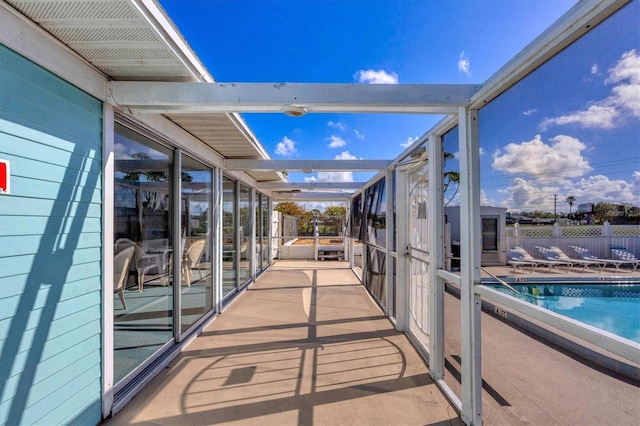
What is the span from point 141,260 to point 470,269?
108 inches

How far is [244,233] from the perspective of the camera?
604cm

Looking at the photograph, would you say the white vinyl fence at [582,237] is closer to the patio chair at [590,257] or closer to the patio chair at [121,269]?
the patio chair at [590,257]

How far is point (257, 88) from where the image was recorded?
198cm

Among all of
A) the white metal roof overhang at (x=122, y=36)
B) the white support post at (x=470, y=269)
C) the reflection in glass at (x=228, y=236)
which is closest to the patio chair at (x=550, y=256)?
the white support post at (x=470, y=269)

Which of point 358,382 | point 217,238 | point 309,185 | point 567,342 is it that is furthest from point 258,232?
point 567,342

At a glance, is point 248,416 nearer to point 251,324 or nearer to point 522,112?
point 251,324

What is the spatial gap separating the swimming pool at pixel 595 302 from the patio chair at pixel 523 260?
10cm

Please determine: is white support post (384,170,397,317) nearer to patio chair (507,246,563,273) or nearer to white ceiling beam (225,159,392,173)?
white ceiling beam (225,159,392,173)

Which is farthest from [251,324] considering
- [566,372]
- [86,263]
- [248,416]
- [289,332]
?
[566,372]

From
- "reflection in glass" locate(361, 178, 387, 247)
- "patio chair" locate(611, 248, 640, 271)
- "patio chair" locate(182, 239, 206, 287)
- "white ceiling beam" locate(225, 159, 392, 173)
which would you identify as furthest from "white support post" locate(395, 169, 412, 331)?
"patio chair" locate(182, 239, 206, 287)

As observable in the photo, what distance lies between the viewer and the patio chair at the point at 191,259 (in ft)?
11.1

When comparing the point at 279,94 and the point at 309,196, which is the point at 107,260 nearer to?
the point at 279,94

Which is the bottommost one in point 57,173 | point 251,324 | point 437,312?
point 251,324

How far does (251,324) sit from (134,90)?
3.07 meters
